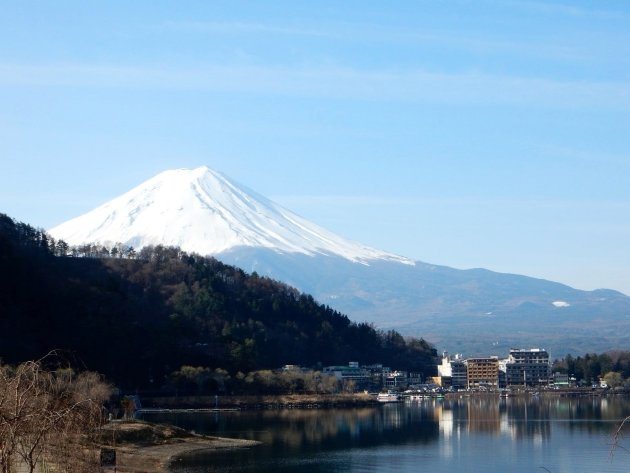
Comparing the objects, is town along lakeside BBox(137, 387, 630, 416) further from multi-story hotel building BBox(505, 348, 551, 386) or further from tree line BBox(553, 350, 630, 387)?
multi-story hotel building BBox(505, 348, 551, 386)

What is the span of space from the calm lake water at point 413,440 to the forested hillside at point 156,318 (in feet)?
21.5

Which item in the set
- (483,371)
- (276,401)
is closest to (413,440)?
(276,401)

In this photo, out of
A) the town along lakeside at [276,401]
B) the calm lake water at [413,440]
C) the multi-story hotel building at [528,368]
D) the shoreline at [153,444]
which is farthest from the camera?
the multi-story hotel building at [528,368]

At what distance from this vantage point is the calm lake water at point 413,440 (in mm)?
28453

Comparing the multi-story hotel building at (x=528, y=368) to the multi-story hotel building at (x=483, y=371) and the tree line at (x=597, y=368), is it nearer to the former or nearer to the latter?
the multi-story hotel building at (x=483, y=371)

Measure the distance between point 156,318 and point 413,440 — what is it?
3091 cm

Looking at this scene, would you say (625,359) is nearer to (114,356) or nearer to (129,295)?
(129,295)

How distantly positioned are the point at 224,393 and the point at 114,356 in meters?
7.46

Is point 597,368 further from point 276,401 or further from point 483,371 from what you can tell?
point 276,401

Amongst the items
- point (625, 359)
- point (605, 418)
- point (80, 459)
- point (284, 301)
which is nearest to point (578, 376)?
point (625, 359)

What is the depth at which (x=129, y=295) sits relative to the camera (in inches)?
2601

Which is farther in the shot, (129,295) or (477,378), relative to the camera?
(477,378)

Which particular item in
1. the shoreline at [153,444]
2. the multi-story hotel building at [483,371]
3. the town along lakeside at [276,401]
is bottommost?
the shoreline at [153,444]

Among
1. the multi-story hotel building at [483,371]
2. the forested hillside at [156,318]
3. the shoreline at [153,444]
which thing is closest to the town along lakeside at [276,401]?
the forested hillside at [156,318]
